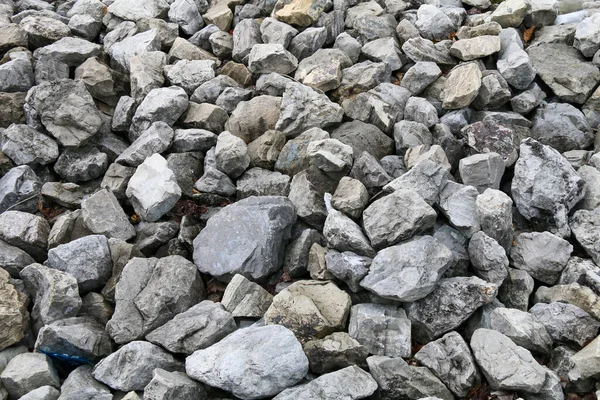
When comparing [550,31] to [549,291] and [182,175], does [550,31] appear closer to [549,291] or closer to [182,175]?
[549,291]

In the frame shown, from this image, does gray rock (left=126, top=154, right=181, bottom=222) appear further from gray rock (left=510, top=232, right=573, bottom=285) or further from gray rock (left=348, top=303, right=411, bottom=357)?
gray rock (left=510, top=232, right=573, bottom=285)

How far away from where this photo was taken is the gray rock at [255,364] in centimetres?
544

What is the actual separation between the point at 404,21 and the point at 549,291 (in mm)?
5207

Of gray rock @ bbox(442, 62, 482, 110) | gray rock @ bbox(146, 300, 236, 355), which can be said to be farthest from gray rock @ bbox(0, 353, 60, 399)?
gray rock @ bbox(442, 62, 482, 110)

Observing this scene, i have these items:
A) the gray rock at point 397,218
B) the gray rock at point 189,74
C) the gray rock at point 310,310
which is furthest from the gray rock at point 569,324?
the gray rock at point 189,74

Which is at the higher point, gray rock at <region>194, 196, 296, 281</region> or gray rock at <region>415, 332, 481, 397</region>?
gray rock at <region>194, 196, 296, 281</region>

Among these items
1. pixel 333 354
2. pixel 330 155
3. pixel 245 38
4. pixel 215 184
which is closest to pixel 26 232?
pixel 215 184

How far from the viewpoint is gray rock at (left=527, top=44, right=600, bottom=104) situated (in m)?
8.57

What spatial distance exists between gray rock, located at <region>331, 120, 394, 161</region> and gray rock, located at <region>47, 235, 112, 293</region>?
3.29 m

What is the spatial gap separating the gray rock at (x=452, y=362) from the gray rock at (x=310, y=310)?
0.88 metres

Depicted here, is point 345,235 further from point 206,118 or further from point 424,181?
point 206,118

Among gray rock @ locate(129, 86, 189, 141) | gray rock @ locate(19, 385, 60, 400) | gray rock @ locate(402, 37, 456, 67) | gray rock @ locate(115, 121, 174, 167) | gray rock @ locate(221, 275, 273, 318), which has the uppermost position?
gray rock @ locate(402, 37, 456, 67)

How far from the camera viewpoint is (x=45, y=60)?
959cm

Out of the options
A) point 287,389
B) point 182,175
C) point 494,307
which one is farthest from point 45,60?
point 494,307
